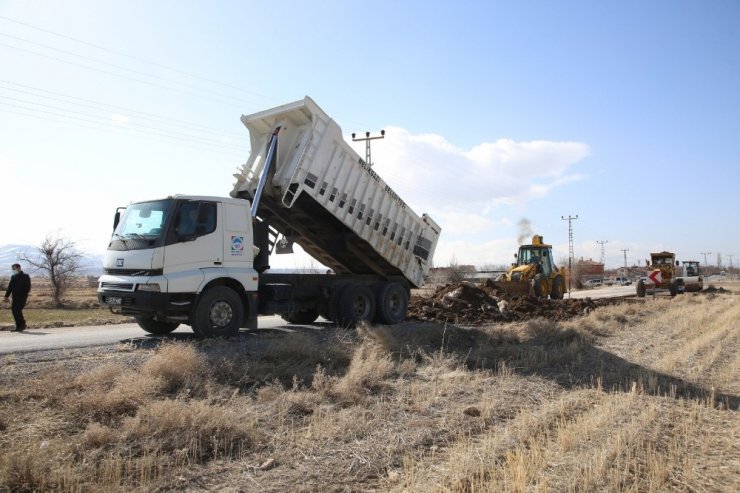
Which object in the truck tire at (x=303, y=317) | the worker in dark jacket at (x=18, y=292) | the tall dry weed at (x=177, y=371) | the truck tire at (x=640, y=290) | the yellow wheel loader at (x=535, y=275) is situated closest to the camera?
the tall dry weed at (x=177, y=371)

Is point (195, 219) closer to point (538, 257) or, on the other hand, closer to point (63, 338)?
point (63, 338)

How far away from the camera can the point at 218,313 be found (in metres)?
10.0

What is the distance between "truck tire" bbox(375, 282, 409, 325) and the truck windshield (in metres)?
5.55

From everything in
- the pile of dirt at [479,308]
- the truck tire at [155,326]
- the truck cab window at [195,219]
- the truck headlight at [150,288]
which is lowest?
the truck tire at [155,326]

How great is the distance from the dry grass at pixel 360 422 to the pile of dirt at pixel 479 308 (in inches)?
230

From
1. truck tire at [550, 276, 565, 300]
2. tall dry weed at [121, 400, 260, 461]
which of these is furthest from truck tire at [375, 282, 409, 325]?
truck tire at [550, 276, 565, 300]

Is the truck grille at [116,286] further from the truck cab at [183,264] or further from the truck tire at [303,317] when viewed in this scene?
the truck tire at [303,317]

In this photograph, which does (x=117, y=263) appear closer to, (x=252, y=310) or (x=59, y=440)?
(x=252, y=310)

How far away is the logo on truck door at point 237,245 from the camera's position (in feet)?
33.9

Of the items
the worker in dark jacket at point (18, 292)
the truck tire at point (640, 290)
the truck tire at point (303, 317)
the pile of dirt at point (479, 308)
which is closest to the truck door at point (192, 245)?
the truck tire at point (303, 317)

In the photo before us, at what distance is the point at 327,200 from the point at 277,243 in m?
2.11

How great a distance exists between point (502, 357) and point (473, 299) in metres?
7.75

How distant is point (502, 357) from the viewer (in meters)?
9.69

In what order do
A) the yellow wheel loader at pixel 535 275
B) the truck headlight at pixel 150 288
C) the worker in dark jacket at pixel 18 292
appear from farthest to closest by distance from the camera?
the yellow wheel loader at pixel 535 275
the worker in dark jacket at pixel 18 292
the truck headlight at pixel 150 288
